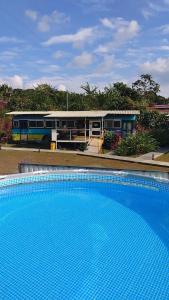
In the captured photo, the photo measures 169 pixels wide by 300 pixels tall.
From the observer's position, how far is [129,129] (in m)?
30.1

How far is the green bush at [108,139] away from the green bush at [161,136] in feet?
14.2

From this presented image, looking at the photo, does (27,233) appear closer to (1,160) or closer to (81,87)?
(1,160)

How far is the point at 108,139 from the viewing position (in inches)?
1142

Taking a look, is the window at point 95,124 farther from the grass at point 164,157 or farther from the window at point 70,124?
the grass at point 164,157

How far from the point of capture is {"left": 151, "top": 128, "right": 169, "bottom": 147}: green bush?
3056 centimetres

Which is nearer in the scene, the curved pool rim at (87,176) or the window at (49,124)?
the curved pool rim at (87,176)

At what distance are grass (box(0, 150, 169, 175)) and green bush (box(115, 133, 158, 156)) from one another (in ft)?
7.94

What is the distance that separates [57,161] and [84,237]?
495 inches

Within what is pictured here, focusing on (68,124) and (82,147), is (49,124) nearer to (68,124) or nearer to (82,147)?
(68,124)

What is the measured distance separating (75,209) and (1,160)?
10.7 metres

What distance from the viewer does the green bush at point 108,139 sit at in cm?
2881

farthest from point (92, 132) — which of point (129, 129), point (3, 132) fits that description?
point (3, 132)

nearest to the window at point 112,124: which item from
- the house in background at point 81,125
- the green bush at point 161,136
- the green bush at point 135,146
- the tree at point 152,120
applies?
the house in background at point 81,125

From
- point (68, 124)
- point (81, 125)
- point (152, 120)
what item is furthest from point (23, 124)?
point (152, 120)
